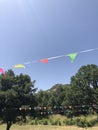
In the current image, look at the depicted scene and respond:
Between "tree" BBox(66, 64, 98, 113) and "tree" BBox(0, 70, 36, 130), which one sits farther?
"tree" BBox(66, 64, 98, 113)

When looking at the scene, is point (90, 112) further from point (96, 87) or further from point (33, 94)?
point (33, 94)

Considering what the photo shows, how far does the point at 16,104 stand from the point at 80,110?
21.1 m

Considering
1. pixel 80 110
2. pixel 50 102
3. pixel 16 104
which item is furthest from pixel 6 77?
pixel 50 102

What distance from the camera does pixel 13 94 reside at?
2470 cm

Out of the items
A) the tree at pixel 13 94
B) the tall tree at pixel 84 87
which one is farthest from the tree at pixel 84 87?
the tree at pixel 13 94

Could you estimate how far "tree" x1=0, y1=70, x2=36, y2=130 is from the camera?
24969 mm

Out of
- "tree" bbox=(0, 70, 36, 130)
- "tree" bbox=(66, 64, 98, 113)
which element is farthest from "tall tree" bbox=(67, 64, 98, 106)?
"tree" bbox=(0, 70, 36, 130)

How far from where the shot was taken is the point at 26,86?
86.1 feet

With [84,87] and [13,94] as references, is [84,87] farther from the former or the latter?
[13,94]

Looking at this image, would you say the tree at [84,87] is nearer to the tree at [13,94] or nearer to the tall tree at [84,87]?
the tall tree at [84,87]

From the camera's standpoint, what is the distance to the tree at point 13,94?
81.9ft

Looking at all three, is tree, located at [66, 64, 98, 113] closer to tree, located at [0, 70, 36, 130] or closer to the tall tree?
the tall tree

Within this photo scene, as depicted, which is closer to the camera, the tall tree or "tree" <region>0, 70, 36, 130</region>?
"tree" <region>0, 70, 36, 130</region>

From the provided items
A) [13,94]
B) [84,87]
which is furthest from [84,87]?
[13,94]
